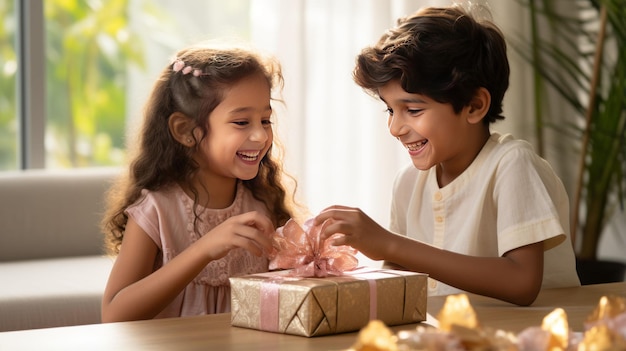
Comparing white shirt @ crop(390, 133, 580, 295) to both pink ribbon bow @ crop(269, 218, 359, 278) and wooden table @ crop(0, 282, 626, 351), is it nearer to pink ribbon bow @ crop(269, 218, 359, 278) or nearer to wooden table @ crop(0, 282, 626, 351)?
wooden table @ crop(0, 282, 626, 351)

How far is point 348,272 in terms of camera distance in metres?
1.31

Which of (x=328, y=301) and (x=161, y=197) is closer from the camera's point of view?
(x=328, y=301)

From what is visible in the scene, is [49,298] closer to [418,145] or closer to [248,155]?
[248,155]

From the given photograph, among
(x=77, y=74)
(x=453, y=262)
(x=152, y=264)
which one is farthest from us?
(x=77, y=74)

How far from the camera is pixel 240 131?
5.73ft

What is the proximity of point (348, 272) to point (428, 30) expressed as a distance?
2.00 feet

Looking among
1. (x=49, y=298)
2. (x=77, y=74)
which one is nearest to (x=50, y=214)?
(x=49, y=298)

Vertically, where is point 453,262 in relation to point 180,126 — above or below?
below

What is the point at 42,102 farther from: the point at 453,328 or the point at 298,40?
the point at 453,328

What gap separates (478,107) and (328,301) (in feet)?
2.37

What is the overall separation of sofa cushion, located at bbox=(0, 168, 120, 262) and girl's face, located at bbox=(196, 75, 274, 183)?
136 centimetres

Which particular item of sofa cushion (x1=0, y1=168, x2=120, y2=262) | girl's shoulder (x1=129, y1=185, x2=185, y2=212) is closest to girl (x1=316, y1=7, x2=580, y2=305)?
girl's shoulder (x1=129, y1=185, x2=185, y2=212)

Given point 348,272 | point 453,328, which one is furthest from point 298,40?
point 453,328

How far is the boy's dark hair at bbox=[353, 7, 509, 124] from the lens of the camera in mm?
1711
